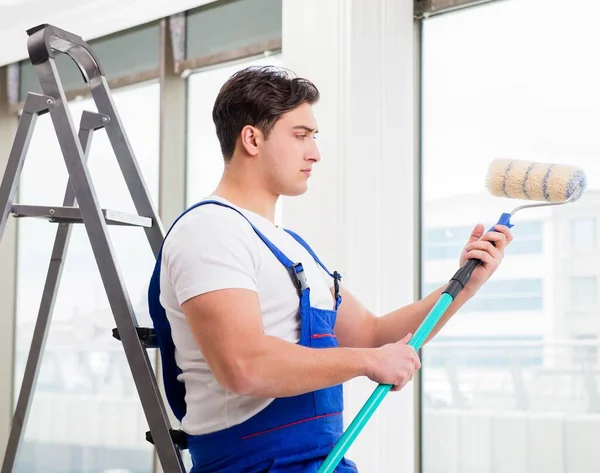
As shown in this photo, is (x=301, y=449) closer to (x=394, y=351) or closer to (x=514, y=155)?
(x=394, y=351)

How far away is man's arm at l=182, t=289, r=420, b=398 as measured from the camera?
1.32 meters

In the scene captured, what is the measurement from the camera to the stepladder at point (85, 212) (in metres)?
1.66

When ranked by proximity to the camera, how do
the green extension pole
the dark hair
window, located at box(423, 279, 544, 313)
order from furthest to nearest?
1. window, located at box(423, 279, 544, 313)
2. the dark hair
3. the green extension pole

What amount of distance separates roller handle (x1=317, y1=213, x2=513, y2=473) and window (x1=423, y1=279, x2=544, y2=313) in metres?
1.14

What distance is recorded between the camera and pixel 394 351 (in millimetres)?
1416

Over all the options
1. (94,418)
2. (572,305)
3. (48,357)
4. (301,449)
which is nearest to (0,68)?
(48,357)

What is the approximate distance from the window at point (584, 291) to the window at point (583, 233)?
4.1 inches

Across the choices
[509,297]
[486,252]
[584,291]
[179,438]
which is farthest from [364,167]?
[179,438]

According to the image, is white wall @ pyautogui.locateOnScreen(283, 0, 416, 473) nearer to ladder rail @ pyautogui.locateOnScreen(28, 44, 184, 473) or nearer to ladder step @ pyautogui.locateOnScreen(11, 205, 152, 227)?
ladder step @ pyautogui.locateOnScreen(11, 205, 152, 227)

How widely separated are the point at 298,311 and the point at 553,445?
5.02 ft

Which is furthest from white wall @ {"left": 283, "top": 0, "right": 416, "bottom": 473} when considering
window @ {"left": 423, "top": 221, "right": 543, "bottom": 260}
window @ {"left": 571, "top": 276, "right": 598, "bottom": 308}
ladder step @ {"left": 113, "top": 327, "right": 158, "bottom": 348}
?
ladder step @ {"left": 113, "top": 327, "right": 158, "bottom": 348}

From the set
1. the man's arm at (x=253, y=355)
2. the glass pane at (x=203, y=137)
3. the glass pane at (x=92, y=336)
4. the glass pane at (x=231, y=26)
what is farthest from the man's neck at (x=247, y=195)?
the glass pane at (x=92, y=336)

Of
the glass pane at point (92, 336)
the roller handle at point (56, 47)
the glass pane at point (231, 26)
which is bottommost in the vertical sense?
the glass pane at point (92, 336)

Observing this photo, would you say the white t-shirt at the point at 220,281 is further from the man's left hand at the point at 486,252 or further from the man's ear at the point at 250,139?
the man's left hand at the point at 486,252
